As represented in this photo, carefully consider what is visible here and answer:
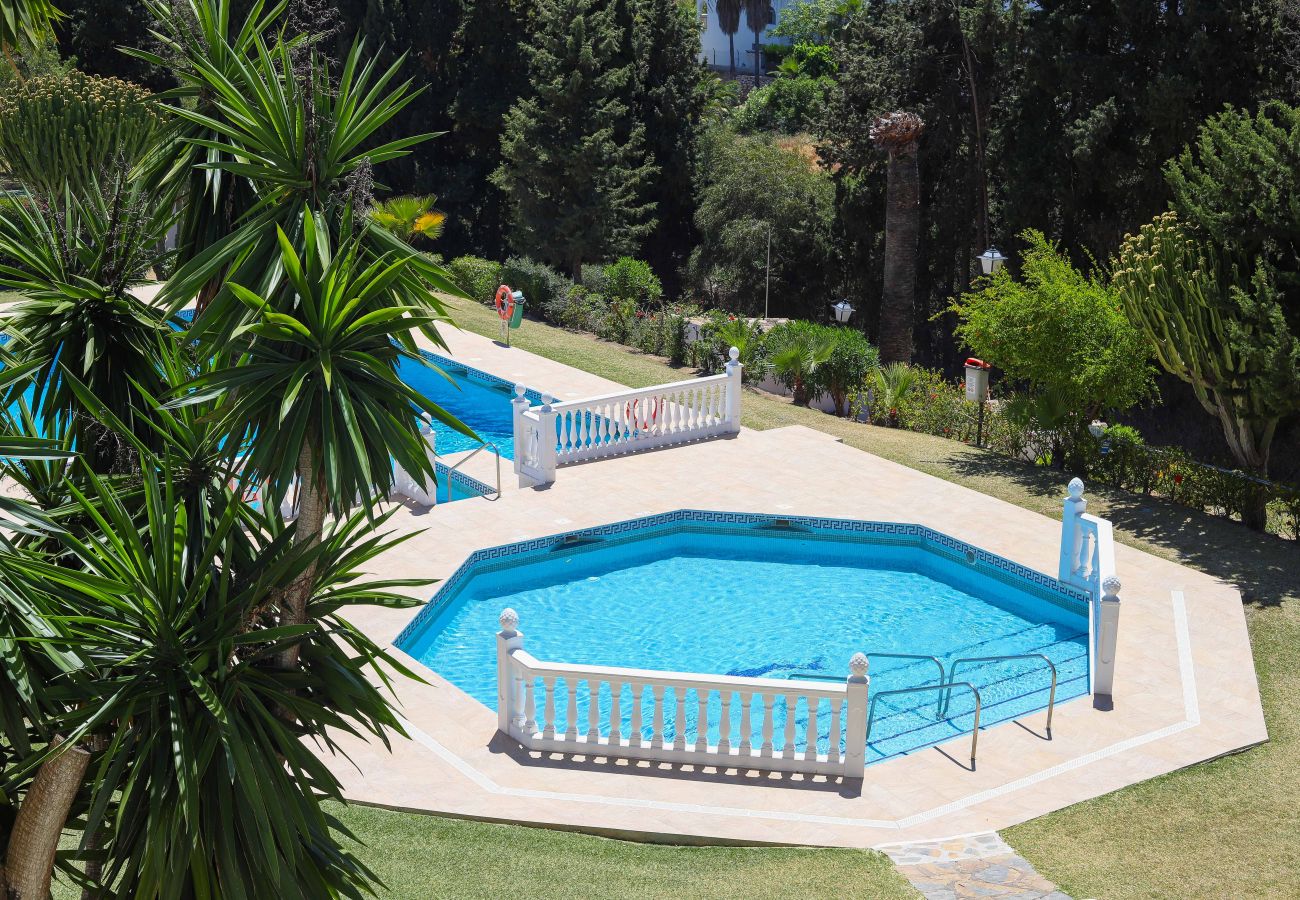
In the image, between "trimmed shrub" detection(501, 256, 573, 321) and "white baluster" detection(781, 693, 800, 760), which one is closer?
"white baluster" detection(781, 693, 800, 760)

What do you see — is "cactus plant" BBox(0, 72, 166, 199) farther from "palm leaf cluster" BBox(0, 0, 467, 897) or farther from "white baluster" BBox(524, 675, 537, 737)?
"palm leaf cluster" BBox(0, 0, 467, 897)

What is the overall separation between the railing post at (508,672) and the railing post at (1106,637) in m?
5.66

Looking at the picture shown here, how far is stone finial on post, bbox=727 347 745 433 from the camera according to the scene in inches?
854

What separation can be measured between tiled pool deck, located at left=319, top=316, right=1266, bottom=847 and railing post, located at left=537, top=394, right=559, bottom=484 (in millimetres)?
1306

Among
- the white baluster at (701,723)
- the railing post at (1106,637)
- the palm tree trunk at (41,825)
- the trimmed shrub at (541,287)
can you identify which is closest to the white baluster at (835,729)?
the white baluster at (701,723)

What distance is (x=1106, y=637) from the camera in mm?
12945

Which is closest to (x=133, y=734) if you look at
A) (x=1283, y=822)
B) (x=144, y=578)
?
(x=144, y=578)

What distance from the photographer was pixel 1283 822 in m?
10.8

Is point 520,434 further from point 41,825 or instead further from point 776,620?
point 41,825

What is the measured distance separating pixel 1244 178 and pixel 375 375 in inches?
592

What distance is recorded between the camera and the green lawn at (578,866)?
924 centimetres

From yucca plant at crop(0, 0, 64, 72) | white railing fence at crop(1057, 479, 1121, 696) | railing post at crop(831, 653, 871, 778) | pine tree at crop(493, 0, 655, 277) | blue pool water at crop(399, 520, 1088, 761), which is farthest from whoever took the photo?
pine tree at crop(493, 0, 655, 277)

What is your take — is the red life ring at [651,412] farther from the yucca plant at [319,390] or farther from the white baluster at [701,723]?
the yucca plant at [319,390]

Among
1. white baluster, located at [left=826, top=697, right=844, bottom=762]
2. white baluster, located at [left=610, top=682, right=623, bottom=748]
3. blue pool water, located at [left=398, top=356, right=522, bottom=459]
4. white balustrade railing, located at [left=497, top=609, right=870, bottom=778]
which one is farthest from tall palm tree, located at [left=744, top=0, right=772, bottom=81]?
white baluster, located at [left=826, top=697, right=844, bottom=762]
